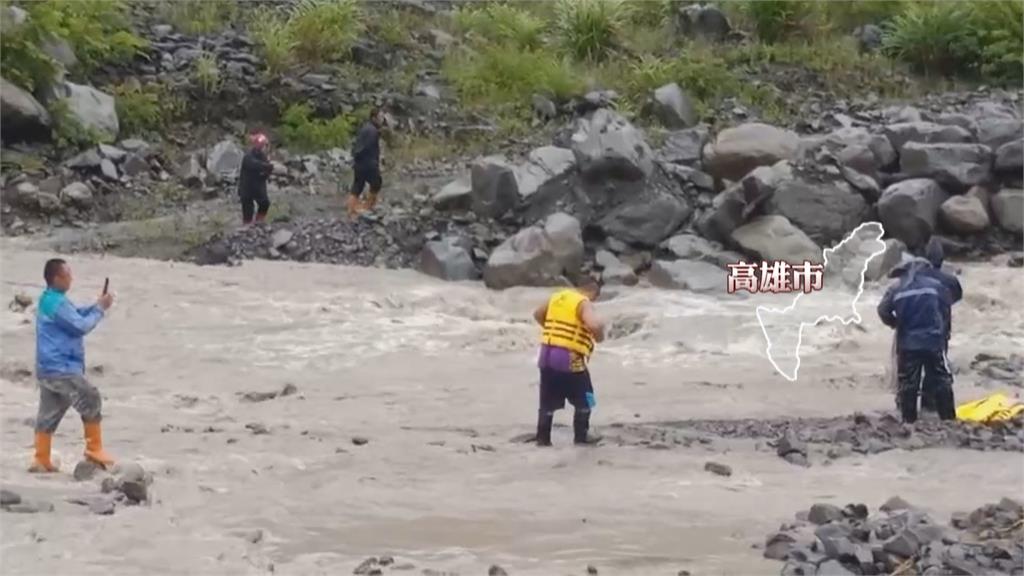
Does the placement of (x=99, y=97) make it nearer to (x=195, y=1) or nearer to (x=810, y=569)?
(x=195, y=1)

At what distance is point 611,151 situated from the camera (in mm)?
17641

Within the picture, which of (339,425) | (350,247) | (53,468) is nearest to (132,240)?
(350,247)

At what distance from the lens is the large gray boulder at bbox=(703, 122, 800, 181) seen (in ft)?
59.3

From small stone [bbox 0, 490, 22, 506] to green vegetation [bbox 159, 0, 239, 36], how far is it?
53.2ft

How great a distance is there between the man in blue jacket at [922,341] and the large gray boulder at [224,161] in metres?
11.1

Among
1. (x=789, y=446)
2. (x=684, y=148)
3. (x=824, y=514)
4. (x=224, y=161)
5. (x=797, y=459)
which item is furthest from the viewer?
(x=224, y=161)

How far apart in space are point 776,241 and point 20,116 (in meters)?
9.91

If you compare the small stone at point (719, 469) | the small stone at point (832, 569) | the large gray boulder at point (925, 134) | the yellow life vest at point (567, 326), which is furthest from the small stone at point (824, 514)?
the large gray boulder at point (925, 134)

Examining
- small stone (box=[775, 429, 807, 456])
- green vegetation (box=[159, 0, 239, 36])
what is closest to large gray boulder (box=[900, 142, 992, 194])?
small stone (box=[775, 429, 807, 456])

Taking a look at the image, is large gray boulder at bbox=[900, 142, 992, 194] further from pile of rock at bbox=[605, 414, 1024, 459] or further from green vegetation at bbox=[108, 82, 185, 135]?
green vegetation at bbox=[108, 82, 185, 135]

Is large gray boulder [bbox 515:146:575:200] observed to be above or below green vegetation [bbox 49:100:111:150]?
below

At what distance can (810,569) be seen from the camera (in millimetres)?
6531

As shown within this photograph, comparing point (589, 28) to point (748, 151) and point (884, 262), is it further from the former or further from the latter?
point (884, 262)

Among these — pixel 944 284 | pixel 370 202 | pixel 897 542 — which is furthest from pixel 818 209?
pixel 897 542
